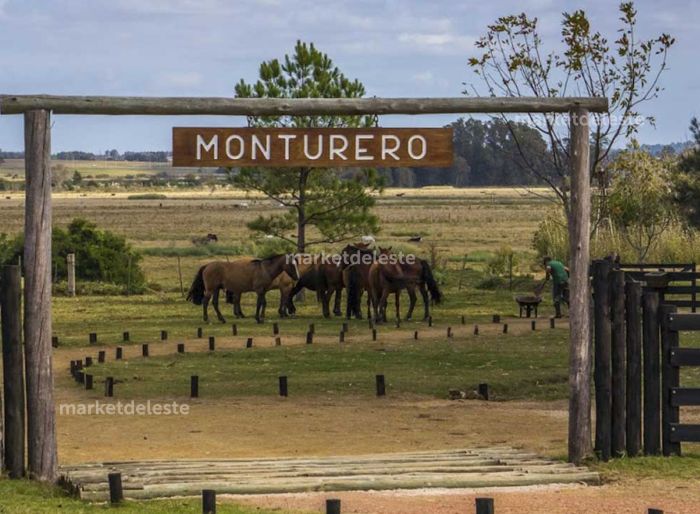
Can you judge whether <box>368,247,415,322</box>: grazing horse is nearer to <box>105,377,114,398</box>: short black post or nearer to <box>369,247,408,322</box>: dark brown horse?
<box>369,247,408,322</box>: dark brown horse

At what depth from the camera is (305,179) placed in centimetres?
3750

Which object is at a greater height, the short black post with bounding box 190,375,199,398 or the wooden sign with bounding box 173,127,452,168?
the wooden sign with bounding box 173,127,452,168

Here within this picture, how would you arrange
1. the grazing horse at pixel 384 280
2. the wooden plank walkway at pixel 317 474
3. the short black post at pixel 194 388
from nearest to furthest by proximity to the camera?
the wooden plank walkway at pixel 317 474
the short black post at pixel 194 388
the grazing horse at pixel 384 280

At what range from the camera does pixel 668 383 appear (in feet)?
42.9

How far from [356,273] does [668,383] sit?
1992 cm

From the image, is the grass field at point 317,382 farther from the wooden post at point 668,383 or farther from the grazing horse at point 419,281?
the grazing horse at point 419,281

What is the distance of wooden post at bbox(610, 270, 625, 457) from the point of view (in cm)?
1302

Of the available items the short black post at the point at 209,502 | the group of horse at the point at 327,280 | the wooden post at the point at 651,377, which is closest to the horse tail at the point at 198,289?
the group of horse at the point at 327,280

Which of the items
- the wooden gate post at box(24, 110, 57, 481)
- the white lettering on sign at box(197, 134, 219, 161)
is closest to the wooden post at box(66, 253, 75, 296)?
the white lettering on sign at box(197, 134, 219, 161)

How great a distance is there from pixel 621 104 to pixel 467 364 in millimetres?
9443

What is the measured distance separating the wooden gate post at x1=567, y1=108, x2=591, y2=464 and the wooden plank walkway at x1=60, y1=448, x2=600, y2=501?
1.83 ft

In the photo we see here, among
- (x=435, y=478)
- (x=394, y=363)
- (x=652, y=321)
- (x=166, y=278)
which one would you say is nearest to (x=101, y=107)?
(x=435, y=478)

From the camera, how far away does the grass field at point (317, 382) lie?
1530 cm

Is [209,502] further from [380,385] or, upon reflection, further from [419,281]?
Result: [419,281]
